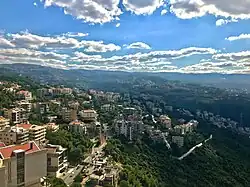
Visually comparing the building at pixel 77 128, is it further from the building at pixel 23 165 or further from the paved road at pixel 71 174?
the building at pixel 23 165

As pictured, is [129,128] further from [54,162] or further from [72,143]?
[54,162]

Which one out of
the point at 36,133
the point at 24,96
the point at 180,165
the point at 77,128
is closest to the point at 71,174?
the point at 36,133

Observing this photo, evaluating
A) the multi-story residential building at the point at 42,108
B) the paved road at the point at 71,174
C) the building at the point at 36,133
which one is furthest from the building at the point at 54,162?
the multi-story residential building at the point at 42,108

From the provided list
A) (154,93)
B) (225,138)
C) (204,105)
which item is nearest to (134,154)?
(225,138)

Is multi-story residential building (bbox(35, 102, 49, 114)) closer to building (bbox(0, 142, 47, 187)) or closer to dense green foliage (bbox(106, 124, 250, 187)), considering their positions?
dense green foliage (bbox(106, 124, 250, 187))

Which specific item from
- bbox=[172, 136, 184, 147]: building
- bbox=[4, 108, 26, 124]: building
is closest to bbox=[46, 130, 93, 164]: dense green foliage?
bbox=[4, 108, 26, 124]: building
